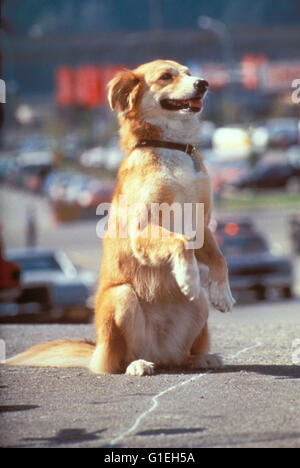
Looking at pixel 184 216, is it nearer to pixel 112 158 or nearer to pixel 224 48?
pixel 112 158

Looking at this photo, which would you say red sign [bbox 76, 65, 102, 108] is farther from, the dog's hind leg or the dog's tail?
the dog's hind leg

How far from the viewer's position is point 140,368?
19.6 feet

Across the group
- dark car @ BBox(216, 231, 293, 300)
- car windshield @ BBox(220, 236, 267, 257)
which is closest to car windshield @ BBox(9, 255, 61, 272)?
dark car @ BBox(216, 231, 293, 300)

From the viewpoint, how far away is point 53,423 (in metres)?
4.89

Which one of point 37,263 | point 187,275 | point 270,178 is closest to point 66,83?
point 270,178

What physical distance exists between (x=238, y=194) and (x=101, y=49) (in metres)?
61.4

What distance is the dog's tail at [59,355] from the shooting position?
21.4 feet

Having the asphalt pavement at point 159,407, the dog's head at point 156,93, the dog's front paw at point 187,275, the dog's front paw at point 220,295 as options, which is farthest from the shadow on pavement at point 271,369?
the dog's head at point 156,93

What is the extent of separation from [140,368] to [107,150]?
67.0 metres

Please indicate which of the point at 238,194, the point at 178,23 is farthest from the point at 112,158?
the point at 178,23

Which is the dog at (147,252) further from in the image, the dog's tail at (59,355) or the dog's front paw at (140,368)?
the dog's tail at (59,355)

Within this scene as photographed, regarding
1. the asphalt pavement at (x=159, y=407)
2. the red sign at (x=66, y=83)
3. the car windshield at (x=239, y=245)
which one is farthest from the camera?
the red sign at (x=66, y=83)

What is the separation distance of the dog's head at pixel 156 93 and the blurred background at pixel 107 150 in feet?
1.36

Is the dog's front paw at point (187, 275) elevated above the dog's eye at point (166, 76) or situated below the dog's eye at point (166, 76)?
below
